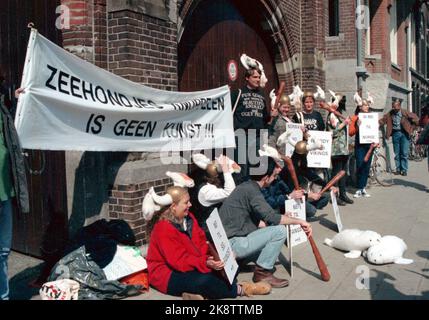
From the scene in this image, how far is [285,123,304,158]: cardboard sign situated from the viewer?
6.75 meters

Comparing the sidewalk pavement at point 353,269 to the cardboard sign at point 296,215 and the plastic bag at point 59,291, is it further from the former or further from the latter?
the plastic bag at point 59,291

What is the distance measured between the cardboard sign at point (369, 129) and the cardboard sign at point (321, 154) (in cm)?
185

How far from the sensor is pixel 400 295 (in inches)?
169

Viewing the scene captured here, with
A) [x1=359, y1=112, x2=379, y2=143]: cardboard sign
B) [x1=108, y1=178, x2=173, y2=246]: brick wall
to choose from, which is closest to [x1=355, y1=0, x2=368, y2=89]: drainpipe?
[x1=359, y1=112, x2=379, y2=143]: cardboard sign

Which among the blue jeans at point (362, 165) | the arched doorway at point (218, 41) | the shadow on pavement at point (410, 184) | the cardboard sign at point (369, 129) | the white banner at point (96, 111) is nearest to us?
the white banner at point (96, 111)

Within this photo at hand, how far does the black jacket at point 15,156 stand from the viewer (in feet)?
12.4

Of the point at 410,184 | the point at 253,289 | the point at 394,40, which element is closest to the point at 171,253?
the point at 253,289

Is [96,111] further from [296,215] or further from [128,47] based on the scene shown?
[296,215]

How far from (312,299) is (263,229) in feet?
2.84

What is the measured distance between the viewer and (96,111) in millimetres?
4484

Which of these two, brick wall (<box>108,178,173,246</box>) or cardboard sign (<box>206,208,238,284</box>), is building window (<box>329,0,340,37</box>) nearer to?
brick wall (<box>108,178,173,246</box>)

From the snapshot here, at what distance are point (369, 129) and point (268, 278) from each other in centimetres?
550

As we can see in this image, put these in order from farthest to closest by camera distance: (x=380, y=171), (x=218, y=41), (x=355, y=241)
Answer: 1. (x=380, y=171)
2. (x=218, y=41)
3. (x=355, y=241)

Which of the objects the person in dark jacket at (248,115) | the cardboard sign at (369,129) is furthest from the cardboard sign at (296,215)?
the cardboard sign at (369,129)
